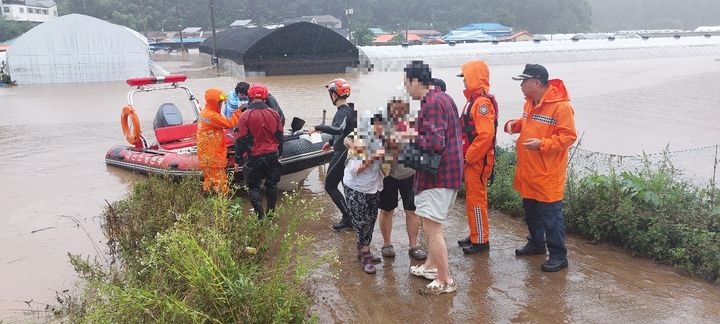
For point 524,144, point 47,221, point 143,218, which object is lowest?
point 47,221

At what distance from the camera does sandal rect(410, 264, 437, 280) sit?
392cm

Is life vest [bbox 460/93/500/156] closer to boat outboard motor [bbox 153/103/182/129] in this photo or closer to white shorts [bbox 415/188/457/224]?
white shorts [bbox 415/188/457/224]

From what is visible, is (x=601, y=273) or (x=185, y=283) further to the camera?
(x=601, y=273)

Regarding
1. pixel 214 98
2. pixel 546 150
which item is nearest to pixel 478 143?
pixel 546 150

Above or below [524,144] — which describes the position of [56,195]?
below

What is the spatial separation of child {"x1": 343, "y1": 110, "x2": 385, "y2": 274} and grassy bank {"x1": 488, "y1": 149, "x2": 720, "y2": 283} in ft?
6.33

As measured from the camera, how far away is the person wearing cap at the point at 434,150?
343 centimetres

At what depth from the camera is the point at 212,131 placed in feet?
18.1

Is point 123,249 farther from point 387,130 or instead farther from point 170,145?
point 170,145

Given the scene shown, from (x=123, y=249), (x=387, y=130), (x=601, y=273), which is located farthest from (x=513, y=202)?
(x=123, y=249)

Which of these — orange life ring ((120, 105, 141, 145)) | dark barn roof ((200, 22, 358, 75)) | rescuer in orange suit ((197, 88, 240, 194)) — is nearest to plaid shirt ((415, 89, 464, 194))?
rescuer in orange suit ((197, 88, 240, 194))

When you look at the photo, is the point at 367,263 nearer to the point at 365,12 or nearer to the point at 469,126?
the point at 469,126

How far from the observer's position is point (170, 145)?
7.88 metres

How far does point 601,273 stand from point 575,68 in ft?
88.0
